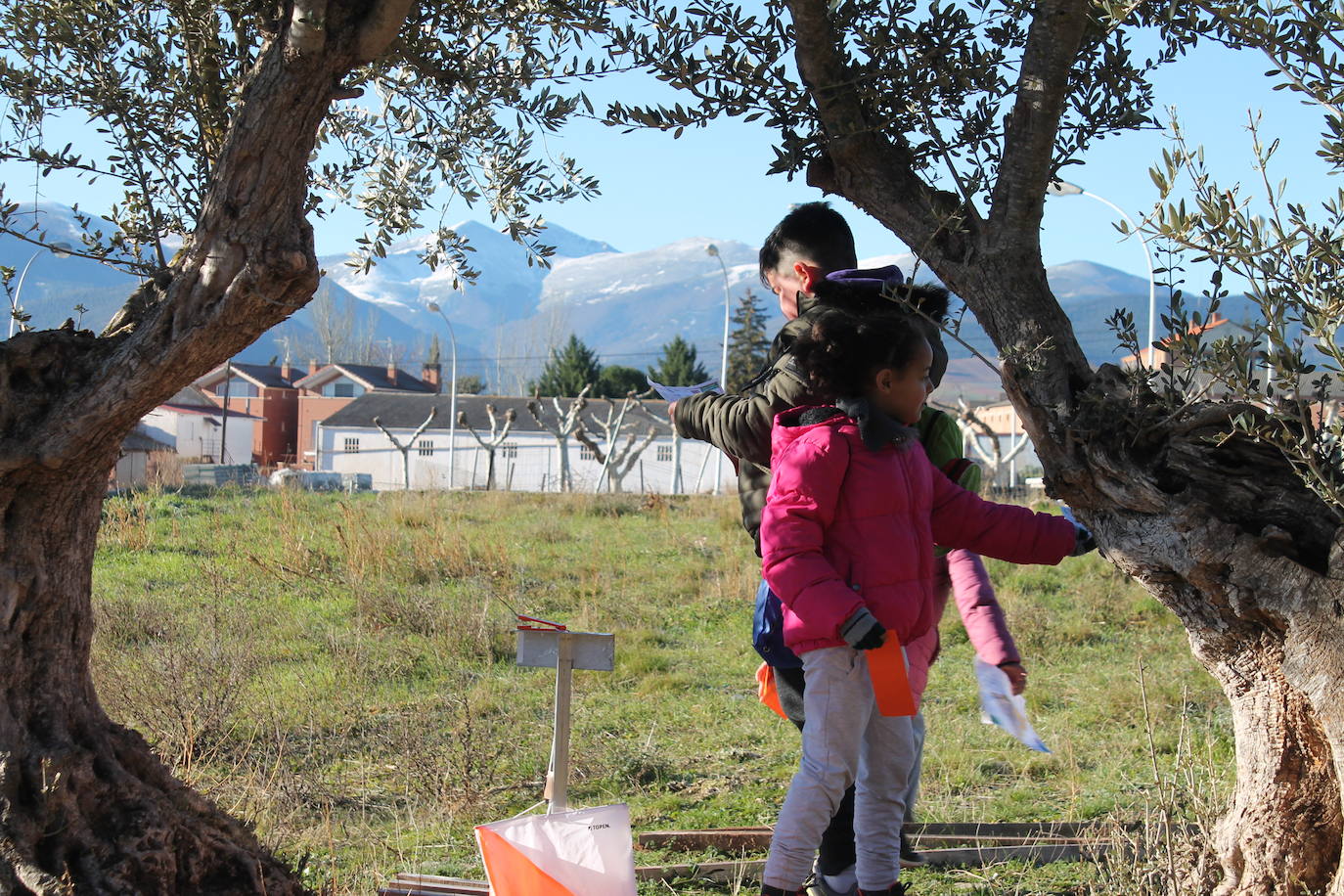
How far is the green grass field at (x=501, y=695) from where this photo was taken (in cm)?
457

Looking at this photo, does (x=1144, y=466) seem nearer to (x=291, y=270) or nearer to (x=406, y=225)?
(x=291, y=270)

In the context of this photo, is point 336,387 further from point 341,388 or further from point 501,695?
point 501,695

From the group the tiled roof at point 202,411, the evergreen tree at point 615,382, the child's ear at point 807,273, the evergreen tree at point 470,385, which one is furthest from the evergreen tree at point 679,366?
the child's ear at point 807,273

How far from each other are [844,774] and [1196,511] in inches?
43.6

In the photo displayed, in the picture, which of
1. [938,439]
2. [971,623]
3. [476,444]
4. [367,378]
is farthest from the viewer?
[367,378]

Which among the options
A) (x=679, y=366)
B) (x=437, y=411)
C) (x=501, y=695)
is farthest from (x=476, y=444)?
(x=501, y=695)

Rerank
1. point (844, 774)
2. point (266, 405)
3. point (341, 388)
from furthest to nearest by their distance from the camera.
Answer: point (341, 388), point (266, 405), point (844, 774)

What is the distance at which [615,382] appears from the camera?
230ft

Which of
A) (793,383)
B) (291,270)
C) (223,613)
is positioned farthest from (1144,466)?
(223,613)

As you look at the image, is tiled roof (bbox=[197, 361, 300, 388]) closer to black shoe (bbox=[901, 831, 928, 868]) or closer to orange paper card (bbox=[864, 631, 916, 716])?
black shoe (bbox=[901, 831, 928, 868])

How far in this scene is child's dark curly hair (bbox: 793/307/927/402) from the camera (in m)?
3.28

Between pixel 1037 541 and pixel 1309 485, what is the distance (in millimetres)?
1042

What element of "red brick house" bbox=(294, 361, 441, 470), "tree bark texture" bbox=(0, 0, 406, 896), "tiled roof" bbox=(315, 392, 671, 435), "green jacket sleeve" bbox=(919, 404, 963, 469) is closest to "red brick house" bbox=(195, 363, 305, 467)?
"red brick house" bbox=(294, 361, 441, 470)

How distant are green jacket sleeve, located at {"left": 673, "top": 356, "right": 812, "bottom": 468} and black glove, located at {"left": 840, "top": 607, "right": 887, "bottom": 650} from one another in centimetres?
67
